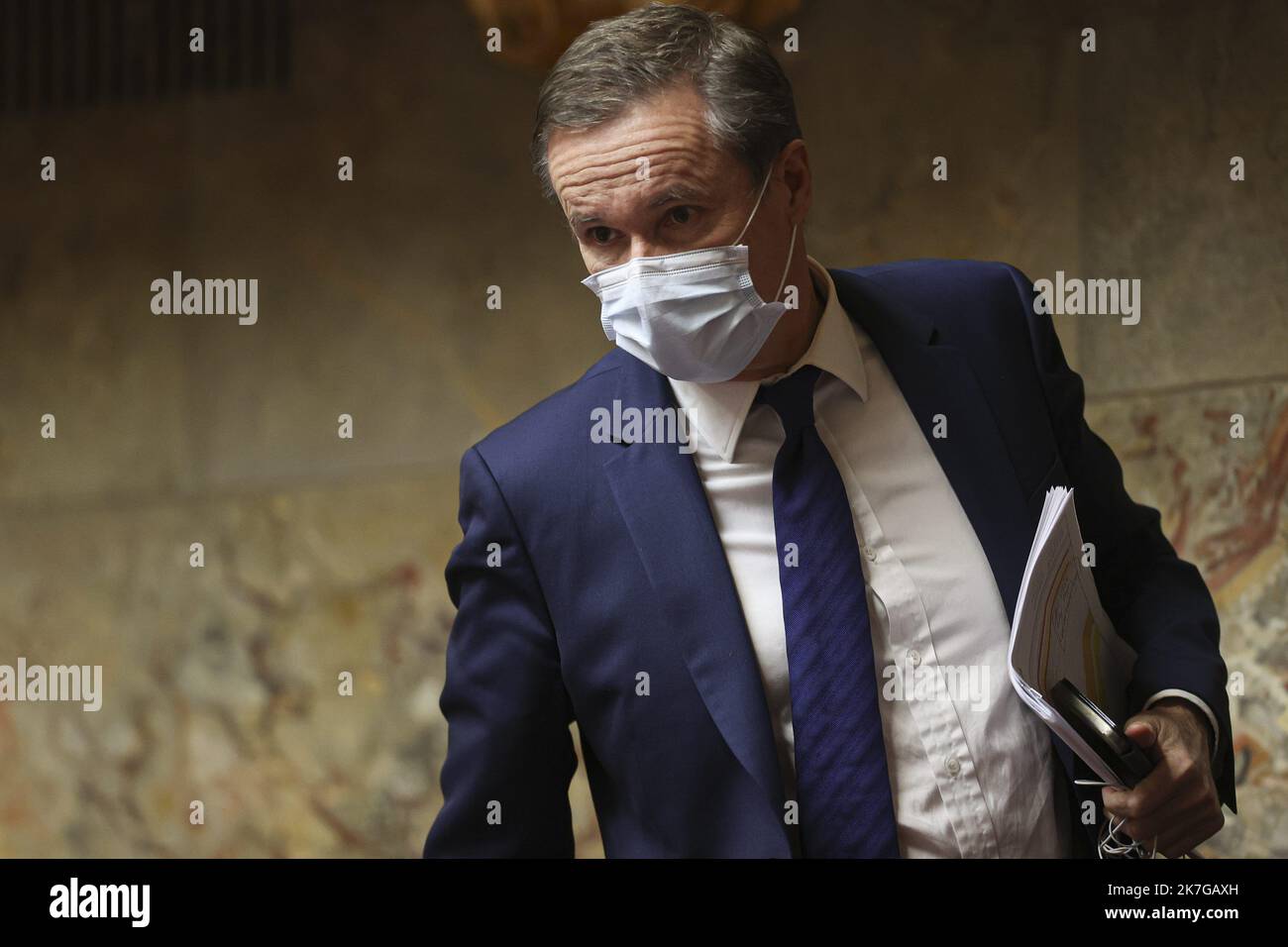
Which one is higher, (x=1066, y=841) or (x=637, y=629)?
(x=637, y=629)

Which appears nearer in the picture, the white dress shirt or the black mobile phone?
the black mobile phone

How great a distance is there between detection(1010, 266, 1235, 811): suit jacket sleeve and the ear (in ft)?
0.91

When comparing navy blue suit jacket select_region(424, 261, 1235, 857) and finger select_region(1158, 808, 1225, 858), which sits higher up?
navy blue suit jacket select_region(424, 261, 1235, 857)

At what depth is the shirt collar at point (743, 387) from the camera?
157cm

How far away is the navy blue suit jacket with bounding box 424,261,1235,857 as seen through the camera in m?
1.50

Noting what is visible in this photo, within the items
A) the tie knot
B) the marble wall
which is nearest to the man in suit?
the tie knot

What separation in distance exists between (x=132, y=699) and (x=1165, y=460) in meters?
2.01

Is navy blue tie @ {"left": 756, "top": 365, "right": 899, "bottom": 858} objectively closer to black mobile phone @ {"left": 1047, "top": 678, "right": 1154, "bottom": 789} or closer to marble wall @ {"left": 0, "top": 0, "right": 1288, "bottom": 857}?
black mobile phone @ {"left": 1047, "top": 678, "right": 1154, "bottom": 789}

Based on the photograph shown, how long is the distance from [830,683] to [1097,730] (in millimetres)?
257

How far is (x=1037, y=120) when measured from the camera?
2.61 m

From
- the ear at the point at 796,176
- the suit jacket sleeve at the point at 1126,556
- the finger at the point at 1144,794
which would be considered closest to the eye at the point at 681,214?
the ear at the point at 796,176

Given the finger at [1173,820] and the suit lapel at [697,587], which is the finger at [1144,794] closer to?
the finger at [1173,820]
